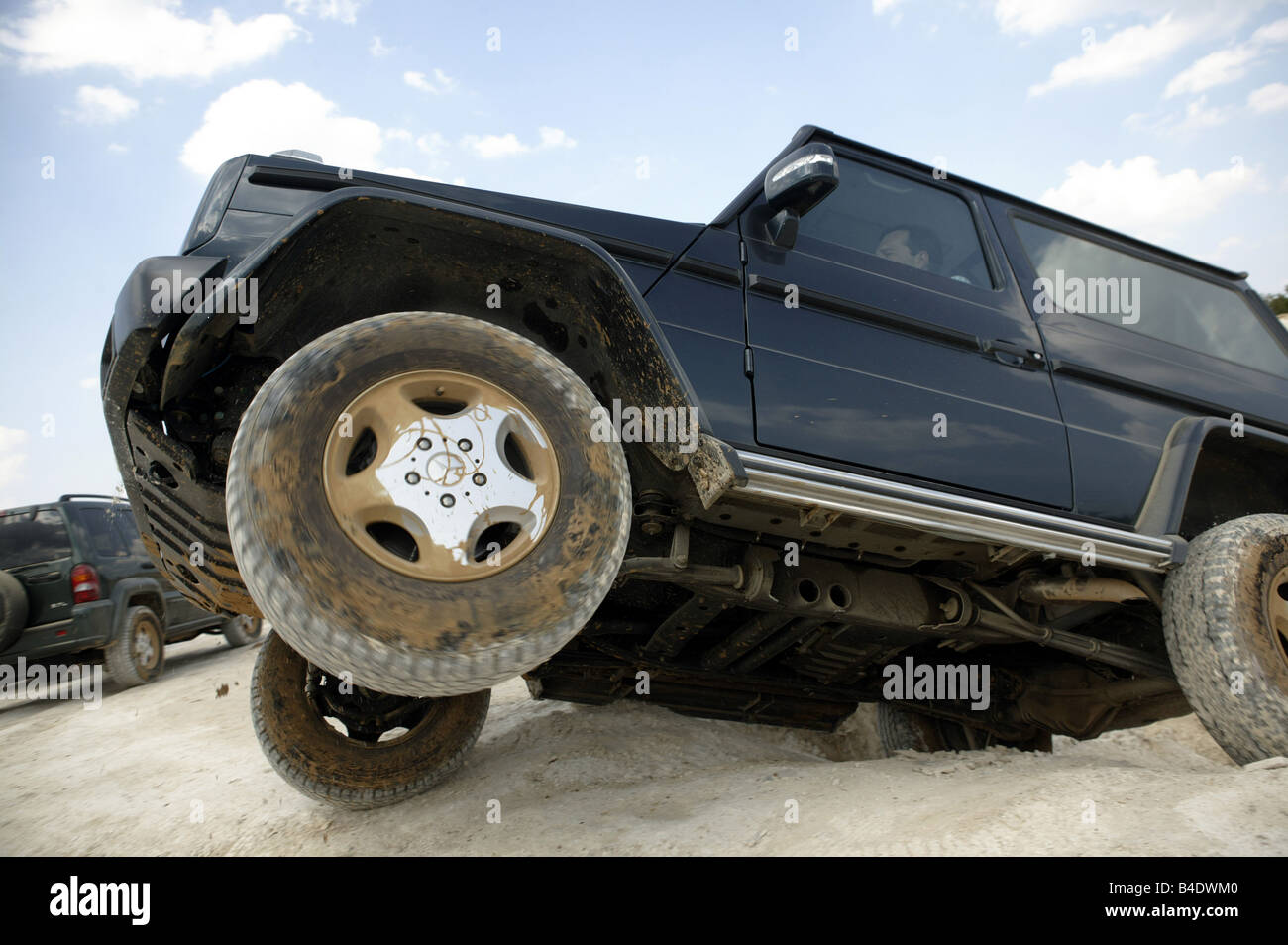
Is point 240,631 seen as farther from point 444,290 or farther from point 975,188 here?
point 975,188

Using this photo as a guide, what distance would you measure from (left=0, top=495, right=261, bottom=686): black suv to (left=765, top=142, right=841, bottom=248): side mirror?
17.5ft

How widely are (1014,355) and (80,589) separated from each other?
712cm

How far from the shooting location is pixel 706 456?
1.77 m

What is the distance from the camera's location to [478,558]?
59.6 inches

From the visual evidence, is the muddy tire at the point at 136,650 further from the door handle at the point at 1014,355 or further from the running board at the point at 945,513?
the door handle at the point at 1014,355

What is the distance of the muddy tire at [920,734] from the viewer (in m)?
3.78

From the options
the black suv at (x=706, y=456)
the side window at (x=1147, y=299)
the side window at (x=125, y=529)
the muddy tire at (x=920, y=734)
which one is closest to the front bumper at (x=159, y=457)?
the black suv at (x=706, y=456)

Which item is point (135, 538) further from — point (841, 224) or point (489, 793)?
point (841, 224)

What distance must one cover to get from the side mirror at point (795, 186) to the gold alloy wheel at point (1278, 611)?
2.00 meters
